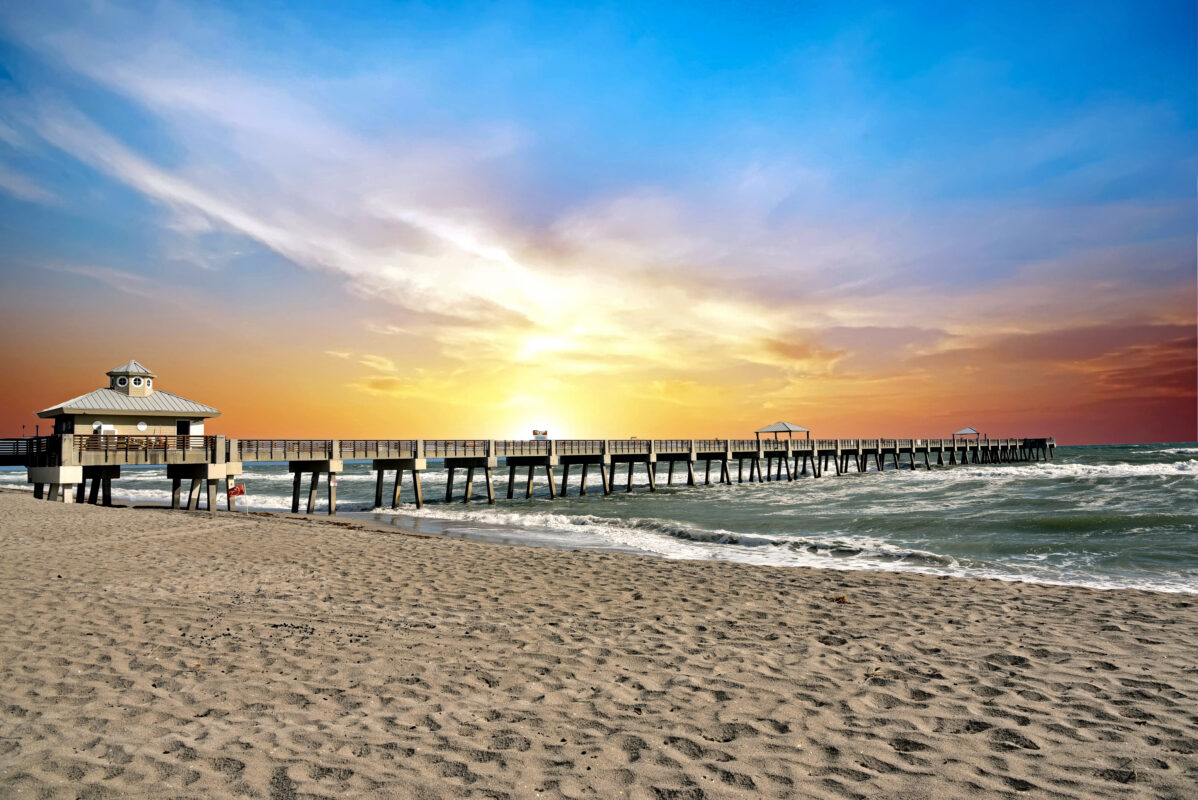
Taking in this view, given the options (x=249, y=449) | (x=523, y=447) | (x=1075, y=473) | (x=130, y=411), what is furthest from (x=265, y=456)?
(x=1075, y=473)

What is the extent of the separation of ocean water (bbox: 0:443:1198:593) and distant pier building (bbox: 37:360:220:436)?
6.74m

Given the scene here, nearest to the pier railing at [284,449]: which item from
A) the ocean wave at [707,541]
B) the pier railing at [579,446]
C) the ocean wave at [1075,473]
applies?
the ocean wave at [707,541]

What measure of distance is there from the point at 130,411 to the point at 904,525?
30.6 metres

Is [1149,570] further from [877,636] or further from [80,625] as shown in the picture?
[80,625]

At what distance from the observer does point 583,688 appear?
6.09m

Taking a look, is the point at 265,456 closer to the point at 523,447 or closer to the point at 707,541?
the point at 523,447

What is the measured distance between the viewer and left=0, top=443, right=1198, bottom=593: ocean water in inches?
594

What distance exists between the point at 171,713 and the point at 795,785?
4.87 m

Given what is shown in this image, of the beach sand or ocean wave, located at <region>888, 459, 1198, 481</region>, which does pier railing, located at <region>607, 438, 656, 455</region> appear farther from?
the beach sand

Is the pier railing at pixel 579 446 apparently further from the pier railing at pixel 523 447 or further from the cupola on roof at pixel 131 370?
the cupola on roof at pixel 131 370

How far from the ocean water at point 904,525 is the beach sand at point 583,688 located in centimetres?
427

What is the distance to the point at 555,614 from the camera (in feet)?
29.3

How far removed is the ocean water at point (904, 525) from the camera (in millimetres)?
15086

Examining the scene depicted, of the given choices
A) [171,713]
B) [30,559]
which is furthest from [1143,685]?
[30,559]
